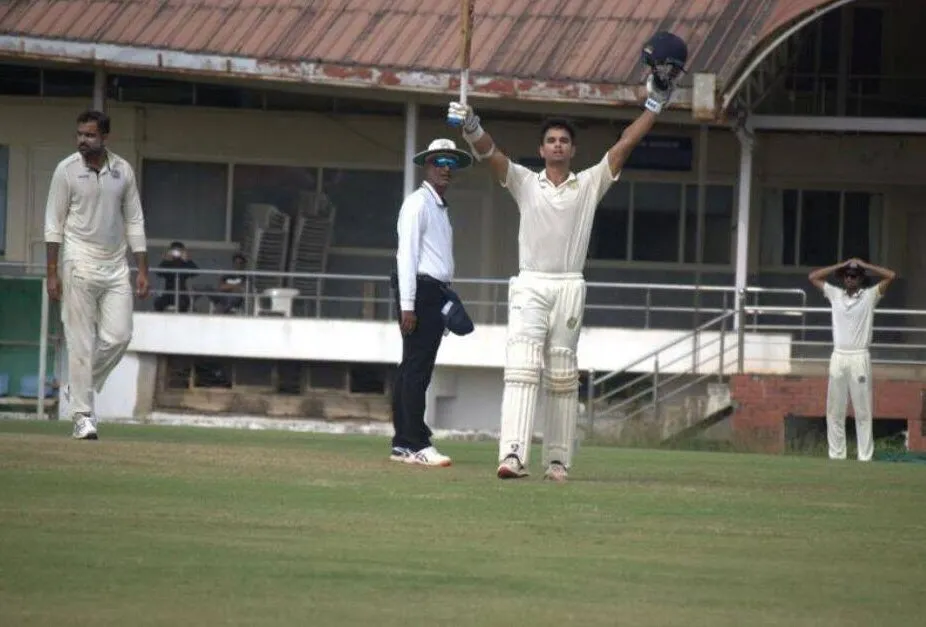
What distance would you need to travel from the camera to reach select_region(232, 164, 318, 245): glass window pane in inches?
1368

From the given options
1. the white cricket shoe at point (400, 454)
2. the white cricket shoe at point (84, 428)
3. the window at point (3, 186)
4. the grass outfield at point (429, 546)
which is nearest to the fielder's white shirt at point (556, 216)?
the grass outfield at point (429, 546)

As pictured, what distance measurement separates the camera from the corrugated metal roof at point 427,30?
29.6 meters

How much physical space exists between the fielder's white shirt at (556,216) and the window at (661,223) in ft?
69.7

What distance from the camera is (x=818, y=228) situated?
113 ft

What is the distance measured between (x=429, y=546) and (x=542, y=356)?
377cm

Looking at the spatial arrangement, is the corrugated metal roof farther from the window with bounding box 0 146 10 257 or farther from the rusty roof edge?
the window with bounding box 0 146 10 257

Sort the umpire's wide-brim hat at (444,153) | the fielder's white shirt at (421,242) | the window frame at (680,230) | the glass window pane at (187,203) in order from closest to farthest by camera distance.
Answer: the umpire's wide-brim hat at (444,153) < the fielder's white shirt at (421,242) < the window frame at (680,230) < the glass window pane at (187,203)

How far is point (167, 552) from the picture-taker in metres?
9.16

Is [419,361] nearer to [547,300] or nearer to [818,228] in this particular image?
[547,300]

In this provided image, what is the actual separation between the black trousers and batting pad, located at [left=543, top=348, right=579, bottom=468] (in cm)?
161

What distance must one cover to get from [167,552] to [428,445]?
593cm

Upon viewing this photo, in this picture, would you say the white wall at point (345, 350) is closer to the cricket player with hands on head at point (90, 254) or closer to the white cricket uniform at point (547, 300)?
the cricket player with hands on head at point (90, 254)

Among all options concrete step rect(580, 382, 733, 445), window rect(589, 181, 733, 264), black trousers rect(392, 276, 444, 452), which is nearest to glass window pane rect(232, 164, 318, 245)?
window rect(589, 181, 733, 264)

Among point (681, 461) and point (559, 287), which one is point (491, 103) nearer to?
point (681, 461)
